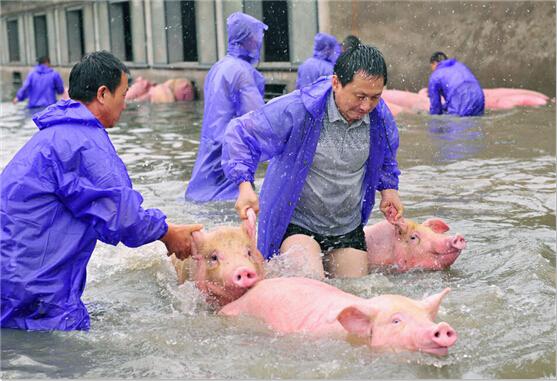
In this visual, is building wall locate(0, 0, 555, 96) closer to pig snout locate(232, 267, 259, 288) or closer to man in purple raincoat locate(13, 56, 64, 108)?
man in purple raincoat locate(13, 56, 64, 108)

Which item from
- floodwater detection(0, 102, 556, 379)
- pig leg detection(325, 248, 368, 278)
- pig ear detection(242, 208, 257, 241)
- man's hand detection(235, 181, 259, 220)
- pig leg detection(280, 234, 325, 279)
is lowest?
floodwater detection(0, 102, 556, 379)

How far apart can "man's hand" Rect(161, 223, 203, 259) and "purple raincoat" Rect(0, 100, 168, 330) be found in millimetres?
376

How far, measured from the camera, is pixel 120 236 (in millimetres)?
4293

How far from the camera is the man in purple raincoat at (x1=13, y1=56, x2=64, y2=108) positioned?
64.3 feet

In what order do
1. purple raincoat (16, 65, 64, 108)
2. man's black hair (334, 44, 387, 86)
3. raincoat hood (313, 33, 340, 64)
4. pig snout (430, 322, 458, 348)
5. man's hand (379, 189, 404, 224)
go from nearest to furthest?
1. pig snout (430, 322, 458, 348)
2. man's black hair (334, 44, 387, 86)
3. man's hand (379, 189, 404, 224)
4. raincoat hood (313, 33, 340, 64)
5. purple raincoat (16, 65, 64, 108)

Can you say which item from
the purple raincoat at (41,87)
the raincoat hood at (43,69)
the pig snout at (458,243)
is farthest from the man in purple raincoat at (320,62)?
the raincoat hood at (43,69)

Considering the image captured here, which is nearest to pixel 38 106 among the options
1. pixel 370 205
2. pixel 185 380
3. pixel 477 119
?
pixel 477 119

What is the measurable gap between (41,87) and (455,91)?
9.55 metres

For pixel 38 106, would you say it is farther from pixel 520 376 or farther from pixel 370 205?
pixel 520 376

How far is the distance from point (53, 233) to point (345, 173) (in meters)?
1.82

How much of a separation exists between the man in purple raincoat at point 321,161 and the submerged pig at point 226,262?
0.17 meters

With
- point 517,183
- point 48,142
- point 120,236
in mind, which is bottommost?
point 517,183

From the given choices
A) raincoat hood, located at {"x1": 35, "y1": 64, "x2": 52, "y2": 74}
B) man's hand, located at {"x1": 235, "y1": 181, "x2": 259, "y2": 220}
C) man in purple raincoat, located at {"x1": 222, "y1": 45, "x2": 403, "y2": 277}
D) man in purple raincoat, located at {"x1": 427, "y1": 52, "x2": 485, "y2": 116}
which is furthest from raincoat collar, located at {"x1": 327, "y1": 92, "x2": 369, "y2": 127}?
raincoat hood, located at {"x1": 35, "y1": 64, "x2": 52, "y2": 74}

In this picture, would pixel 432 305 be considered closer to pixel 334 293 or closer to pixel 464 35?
pixel 334 293
